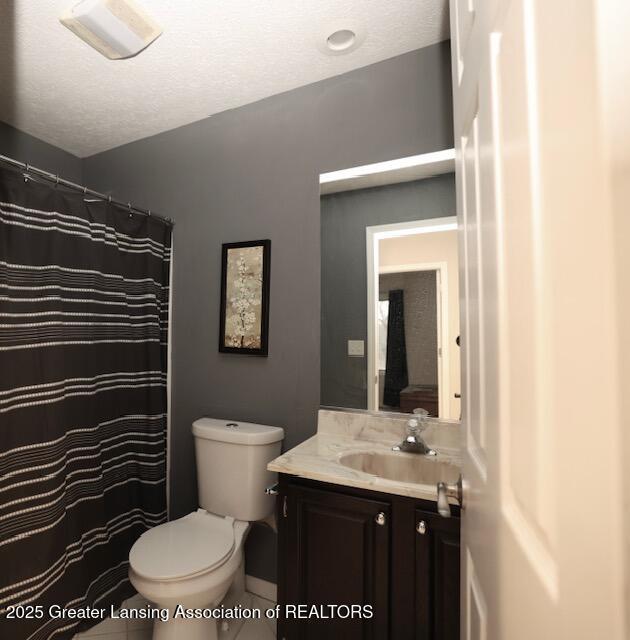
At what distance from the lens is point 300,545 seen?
129 cm

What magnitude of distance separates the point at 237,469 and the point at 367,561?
75 centimetres

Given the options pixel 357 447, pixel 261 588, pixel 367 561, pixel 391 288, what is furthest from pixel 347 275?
pixel 261 588

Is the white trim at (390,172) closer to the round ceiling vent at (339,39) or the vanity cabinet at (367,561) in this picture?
the round ceiling vent at (339,39)

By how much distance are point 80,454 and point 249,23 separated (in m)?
2.02

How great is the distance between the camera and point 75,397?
5.55ft

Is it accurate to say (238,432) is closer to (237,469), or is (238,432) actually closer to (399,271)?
(237,469)

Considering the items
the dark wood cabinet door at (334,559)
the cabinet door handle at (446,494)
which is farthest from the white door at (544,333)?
the dark wood cabinet door at (334,559)

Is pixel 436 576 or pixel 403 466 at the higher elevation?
pixel 403 466

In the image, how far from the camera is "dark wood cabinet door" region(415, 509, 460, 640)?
1.07 metres

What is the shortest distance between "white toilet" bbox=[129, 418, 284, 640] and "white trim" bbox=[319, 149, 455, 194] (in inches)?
48.0

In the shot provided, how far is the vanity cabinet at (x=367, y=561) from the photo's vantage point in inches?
43.0

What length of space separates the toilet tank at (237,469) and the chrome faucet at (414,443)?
1.98 ft

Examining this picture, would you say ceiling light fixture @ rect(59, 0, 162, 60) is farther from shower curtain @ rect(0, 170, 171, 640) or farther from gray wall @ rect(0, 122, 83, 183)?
gray wall @ rect(0, 122, 83, 183)

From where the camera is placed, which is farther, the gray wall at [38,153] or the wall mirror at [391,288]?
the gray wall at [38,153]
